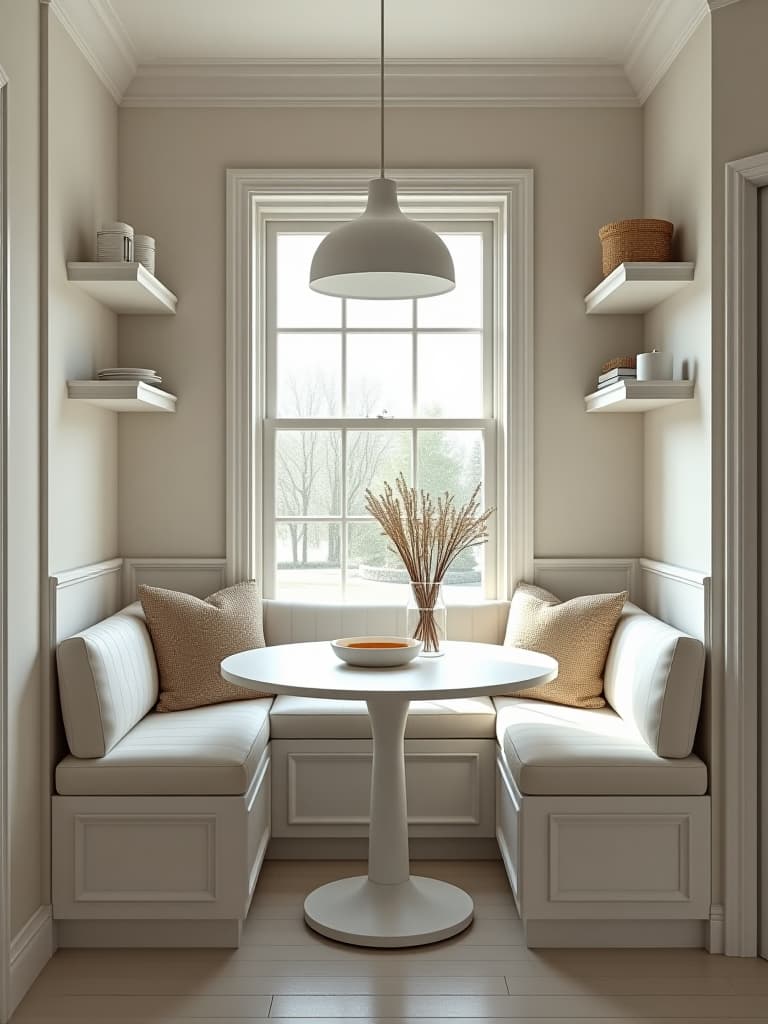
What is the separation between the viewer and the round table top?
98.8 inches

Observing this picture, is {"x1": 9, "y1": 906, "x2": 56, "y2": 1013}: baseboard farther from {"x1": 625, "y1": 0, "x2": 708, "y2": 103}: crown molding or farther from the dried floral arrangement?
{"x1": 625, "y1": 0, "x2": 708, "y2": 103}: crown molding

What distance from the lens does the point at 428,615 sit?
299 cm

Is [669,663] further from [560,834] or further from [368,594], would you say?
[368,594]

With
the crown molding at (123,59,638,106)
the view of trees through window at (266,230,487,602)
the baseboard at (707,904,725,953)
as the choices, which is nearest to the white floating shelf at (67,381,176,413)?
the view of trees through window at (266,230,487,602)

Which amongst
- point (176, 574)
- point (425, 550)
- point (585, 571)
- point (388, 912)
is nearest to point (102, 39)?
point (176, 574)

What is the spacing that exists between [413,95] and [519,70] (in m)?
0.42

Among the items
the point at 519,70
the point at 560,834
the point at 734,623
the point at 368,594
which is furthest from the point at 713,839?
the point at 519,70

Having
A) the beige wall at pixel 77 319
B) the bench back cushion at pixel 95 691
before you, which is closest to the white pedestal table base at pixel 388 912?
the bench back cushion at pixel 95 691

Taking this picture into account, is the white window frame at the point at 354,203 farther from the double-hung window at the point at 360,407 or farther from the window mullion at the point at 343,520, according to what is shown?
the window mullion at the point at 343,520

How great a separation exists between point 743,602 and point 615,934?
103 cm

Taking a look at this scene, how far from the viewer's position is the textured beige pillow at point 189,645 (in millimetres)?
3324

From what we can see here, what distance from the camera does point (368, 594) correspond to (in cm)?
397

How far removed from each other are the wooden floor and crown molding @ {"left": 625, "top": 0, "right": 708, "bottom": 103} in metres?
2.80

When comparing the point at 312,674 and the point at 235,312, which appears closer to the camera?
the point at 312,674
